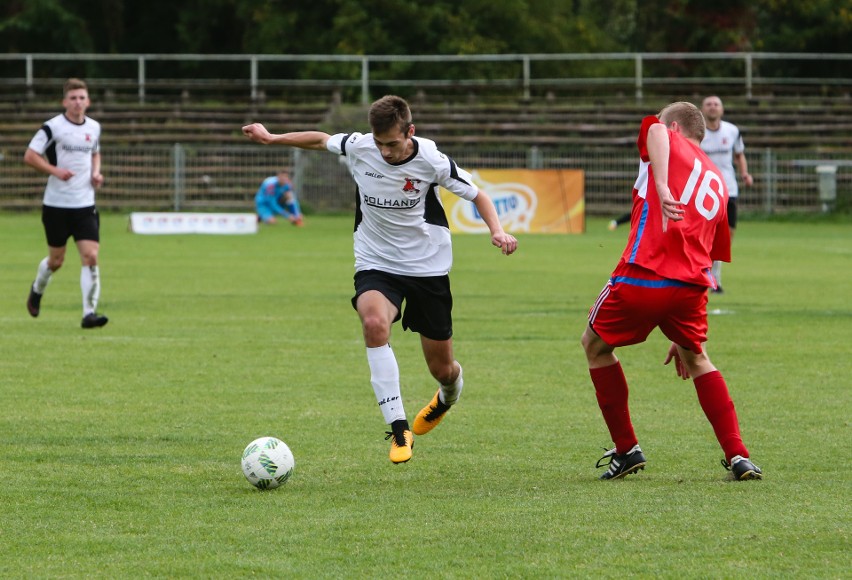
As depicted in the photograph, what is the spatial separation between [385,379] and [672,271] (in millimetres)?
1565

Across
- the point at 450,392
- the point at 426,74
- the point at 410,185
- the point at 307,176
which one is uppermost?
the point at 426,74

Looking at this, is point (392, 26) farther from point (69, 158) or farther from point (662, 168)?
point (662, 168)

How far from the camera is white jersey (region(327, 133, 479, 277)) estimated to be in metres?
7.17

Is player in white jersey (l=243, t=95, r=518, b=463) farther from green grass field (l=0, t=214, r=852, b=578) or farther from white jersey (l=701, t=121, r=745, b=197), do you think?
white jersey (l=701, t=121, r=745, b=197)

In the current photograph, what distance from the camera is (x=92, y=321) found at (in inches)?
492

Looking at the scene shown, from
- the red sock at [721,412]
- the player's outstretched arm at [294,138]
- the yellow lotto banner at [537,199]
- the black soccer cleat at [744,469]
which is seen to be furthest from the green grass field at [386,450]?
the yellow lotto banner at [537,199]

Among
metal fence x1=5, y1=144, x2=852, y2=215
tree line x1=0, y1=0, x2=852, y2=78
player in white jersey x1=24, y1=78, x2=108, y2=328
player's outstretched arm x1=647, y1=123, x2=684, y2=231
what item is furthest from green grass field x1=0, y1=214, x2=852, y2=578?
tree line x1=0, y1=0, x2=852, y2=78

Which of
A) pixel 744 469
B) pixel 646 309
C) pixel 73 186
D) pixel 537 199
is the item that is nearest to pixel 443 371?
pixel 646 309

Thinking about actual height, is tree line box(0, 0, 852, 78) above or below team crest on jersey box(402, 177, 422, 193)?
above

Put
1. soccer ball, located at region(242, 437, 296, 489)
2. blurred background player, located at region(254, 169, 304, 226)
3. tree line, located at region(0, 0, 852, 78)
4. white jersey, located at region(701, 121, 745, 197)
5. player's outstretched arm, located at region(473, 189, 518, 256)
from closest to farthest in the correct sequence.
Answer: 1. soccer ball, located at region(242, 437, 296, 489)
2. player's outstretched arm, located at region(473, 189, 518, 256)
3. white jersey, located at region(701, 121, 745, 197)
4. blurred background player, located at region(254, 169, 304, 226)
5. tree line, located at region(0, 0, 852, 78)

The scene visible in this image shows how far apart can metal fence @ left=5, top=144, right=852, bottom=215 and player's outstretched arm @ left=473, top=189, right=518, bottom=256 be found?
26690 millimetres

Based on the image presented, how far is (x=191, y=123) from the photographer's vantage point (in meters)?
39.1

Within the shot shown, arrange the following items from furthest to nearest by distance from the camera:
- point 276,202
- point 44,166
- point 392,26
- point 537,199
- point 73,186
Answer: point 392,26 → point 276,202 → point 537,199 → point 73,186 → point 44,166

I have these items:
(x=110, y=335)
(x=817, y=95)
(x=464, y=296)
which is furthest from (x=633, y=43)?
(x=110, y=335)
